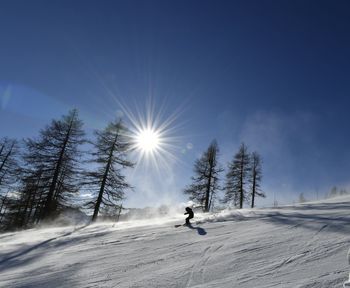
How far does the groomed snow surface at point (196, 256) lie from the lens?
588 centimetres

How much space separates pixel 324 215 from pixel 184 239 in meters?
7.03

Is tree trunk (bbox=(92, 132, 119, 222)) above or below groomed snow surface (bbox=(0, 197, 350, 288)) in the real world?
above

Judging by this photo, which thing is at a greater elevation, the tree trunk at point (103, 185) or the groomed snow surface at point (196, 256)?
the tree trunk at point (103, 185)

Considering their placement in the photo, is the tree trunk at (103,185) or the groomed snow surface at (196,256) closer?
the groomed snow surface at (196,256)

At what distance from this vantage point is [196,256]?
24.8ft

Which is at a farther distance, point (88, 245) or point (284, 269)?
point (88, 245)

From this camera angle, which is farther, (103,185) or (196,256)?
(103,185)

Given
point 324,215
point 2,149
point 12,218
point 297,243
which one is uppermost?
point 2,149

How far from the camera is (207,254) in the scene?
25.1 ft

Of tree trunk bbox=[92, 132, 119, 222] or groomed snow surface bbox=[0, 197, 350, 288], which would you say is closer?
groomed snow surface bbox=[0, 197, 350, 288]

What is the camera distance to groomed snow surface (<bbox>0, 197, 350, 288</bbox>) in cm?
588

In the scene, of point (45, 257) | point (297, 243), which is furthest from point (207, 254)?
point (45, 257)

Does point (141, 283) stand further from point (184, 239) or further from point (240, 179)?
point (240, 179)

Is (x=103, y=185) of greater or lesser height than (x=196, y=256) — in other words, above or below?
above
